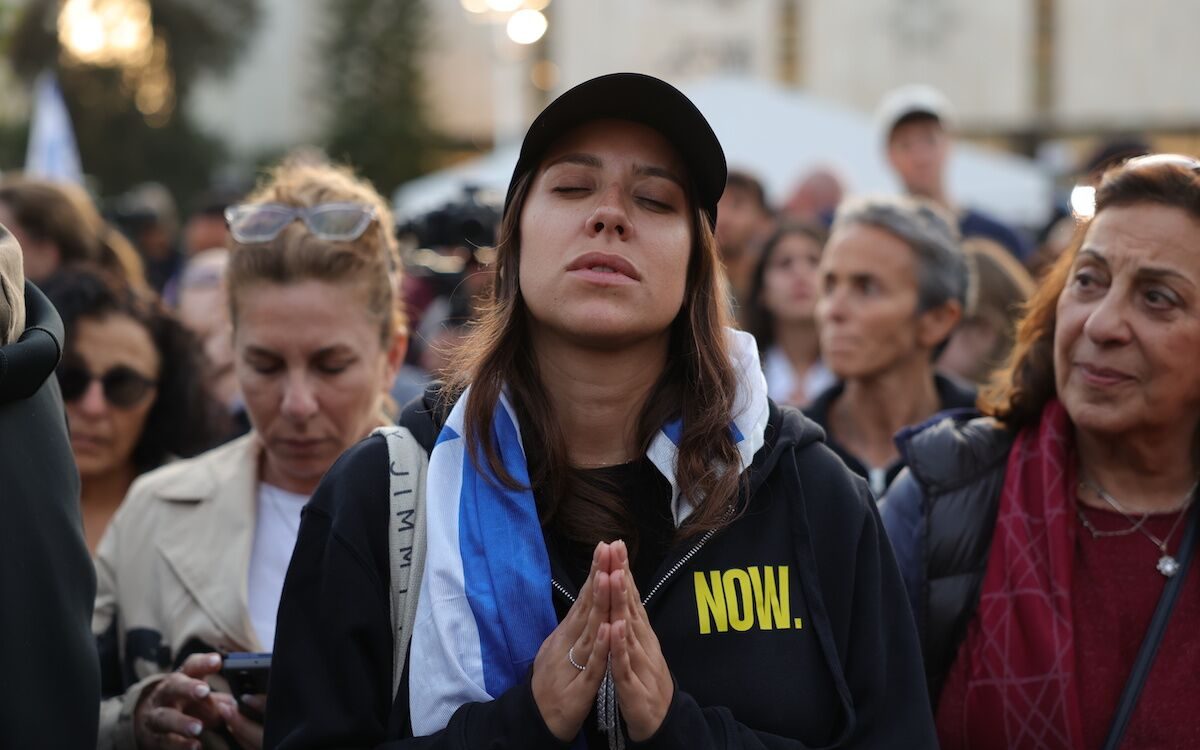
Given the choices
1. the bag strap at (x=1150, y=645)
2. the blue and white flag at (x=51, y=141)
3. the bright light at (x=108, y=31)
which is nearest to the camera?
the bag strap at (x=1150, y=645)

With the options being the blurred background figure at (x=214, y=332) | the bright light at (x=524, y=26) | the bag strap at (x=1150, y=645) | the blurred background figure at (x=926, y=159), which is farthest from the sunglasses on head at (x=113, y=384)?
the bright light at (x=524, y=26)

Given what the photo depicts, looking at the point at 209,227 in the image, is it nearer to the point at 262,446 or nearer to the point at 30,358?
the point at 262,446

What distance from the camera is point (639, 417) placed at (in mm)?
2637

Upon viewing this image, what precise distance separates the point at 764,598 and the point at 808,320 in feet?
13.7

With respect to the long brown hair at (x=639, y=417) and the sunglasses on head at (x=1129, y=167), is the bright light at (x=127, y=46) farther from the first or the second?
the long brown hair at (x=639, y=417)

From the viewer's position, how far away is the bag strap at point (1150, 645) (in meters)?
2.84

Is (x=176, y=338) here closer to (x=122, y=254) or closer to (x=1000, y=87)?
(x=122, y=254)

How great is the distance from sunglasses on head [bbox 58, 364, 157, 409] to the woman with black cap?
5.54 feet

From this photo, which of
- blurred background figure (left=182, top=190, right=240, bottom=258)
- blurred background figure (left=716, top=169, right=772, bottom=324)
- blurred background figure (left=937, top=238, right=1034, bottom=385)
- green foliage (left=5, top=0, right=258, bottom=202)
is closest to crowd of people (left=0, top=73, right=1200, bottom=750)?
blurred background figure (left=937, top=238, right=1034, bottom=385)

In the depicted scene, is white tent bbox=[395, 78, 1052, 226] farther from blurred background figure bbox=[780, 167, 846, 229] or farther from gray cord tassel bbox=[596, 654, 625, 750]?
gray cord tassel bbox=[596, 654, 625, 750]

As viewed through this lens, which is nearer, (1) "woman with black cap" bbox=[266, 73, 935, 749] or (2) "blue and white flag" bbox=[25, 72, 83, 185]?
(1) "woman with black cap" bbox=[266, 73, 935, 749]

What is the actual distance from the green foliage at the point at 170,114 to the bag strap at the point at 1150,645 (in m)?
33.4

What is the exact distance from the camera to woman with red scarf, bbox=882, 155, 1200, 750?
2885 mm

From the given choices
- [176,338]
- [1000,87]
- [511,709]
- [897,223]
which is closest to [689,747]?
[511,709]
